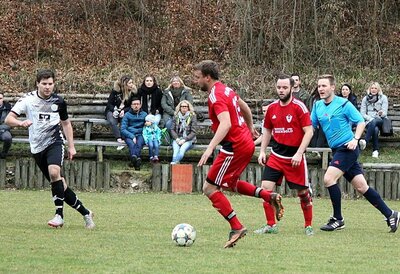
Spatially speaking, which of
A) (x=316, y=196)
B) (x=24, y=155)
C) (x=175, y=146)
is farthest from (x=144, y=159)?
(x=316, y=196)

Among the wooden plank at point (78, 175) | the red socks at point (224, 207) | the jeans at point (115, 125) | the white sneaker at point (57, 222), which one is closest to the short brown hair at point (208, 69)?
the red socks at point (224, 207)

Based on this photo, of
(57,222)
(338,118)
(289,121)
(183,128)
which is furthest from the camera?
(183,128)

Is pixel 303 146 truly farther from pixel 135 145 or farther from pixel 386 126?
pixel 386 126

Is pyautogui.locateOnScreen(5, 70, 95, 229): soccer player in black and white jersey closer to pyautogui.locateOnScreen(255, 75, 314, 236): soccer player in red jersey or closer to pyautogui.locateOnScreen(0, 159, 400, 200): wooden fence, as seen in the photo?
pyautogui.locateOnScreen(255, 75, 314, 236): soccer player in red jersey

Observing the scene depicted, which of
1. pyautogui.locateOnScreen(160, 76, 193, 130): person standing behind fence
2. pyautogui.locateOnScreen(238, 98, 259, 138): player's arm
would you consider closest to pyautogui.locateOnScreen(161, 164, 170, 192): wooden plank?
pyautogui.locateOnScreen(160, 76, 193, 130): person standing behind fence

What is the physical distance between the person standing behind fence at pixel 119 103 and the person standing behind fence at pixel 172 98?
705 millimetres

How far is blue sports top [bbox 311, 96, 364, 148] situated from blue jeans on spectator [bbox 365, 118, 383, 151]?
8.64 metres

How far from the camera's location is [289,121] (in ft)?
36.1

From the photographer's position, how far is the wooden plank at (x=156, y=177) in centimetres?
1867

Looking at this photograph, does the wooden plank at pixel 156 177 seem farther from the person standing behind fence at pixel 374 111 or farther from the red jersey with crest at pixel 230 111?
the red jersey with crest at pixel 230 111

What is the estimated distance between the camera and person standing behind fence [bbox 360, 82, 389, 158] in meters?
20.2

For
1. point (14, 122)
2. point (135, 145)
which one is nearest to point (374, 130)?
point (135, 145)

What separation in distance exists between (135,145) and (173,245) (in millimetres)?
9915

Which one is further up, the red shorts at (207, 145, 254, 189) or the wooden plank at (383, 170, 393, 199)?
the red shorts at (207, 145, 254, 189)
